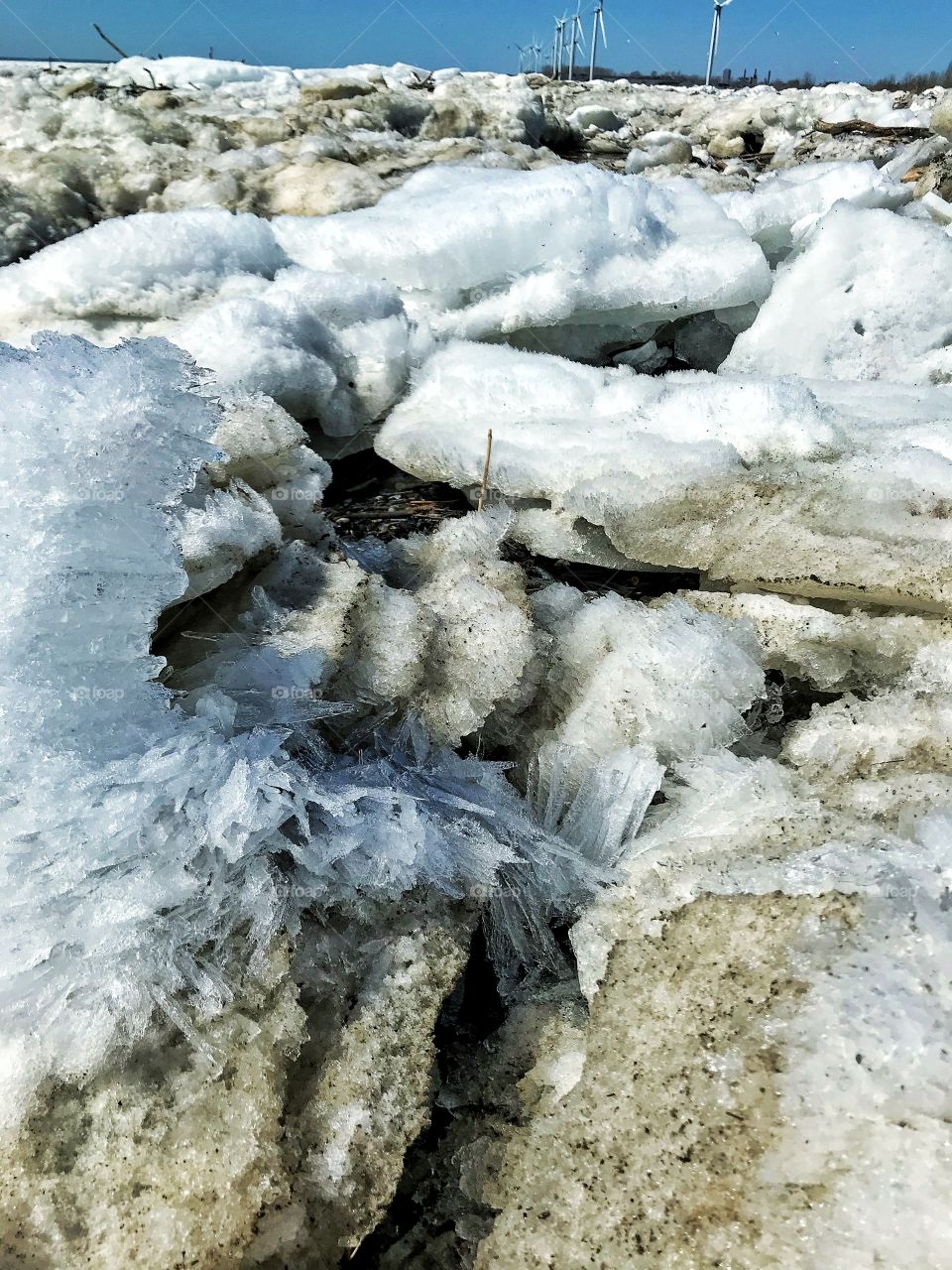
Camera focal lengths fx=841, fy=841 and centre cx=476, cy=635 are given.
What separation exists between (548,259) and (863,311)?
1.21m

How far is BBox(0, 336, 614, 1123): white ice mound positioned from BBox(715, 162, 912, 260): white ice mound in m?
3.23

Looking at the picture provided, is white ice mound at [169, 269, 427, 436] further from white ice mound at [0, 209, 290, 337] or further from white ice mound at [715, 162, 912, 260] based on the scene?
white ice mound at [715, 162, 912, 260]

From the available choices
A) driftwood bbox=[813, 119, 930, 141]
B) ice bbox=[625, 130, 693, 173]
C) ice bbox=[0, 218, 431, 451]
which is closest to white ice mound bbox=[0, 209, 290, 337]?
ice bbox=[0, 218, 431, 451]

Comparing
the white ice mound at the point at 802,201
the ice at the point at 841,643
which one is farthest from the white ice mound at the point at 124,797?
the white ice mound at the point at 802,201

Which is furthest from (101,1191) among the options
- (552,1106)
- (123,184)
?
(123,184)

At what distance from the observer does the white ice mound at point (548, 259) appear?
3.24 m

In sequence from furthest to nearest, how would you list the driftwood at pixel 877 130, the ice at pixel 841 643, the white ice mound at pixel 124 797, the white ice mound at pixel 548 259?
the driftwood at pixel 877 130 < the white ice mound at pixel 548 259 < the ice at pixel 841 643 < the white ice mound at pixel 124 797

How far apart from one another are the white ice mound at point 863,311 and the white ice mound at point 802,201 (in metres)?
0.55

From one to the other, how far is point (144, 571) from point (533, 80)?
1676 centimetres

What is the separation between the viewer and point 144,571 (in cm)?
142

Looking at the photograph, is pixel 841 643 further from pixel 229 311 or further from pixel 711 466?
pixel 229 311

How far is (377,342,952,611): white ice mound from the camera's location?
208cm

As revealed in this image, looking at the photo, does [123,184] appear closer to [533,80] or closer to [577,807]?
[577,807]

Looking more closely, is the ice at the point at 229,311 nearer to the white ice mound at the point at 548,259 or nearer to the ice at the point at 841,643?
the white ice mound at the point at 548,259
